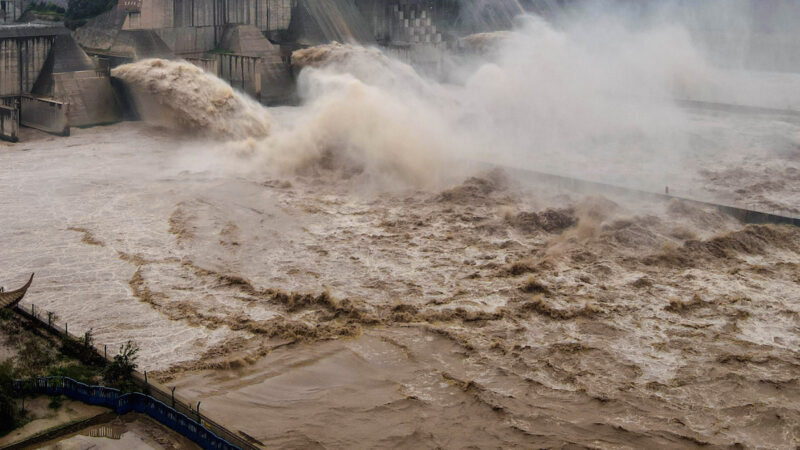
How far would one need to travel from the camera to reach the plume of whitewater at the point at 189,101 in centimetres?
2906

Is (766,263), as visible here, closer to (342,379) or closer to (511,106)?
(342,379)

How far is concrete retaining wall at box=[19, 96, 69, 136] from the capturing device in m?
28.4

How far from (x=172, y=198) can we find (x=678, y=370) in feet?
46.3

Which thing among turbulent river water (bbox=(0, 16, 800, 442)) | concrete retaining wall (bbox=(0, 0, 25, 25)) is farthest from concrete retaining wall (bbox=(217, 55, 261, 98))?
concrete retaining wall (bbox=(0, 0, 25, 25))

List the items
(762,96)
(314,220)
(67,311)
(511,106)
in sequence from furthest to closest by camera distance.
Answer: (762,96) < (511,106) < (314,220) < (67,311)

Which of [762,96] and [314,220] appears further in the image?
[762,96]

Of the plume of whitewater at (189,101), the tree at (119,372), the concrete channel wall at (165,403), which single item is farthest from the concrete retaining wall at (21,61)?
the tree at (119,372)

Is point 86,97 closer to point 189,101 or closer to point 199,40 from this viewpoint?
point 189,101

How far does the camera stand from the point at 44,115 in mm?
29000

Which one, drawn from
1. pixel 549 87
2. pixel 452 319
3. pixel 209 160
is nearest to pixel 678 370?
pixel 452 319

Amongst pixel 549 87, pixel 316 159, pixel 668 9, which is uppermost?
pixel 668 9

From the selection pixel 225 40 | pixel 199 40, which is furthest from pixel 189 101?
pixel 225 40

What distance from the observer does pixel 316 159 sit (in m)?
25.0

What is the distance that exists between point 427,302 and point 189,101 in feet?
59.9
